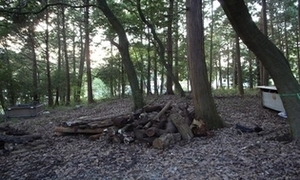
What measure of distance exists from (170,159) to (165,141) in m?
0.73

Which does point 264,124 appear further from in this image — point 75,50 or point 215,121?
point 75,50

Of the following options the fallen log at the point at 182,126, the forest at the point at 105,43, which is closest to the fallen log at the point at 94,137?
the fallen log at the point at 182,126

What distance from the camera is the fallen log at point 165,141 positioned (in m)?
4.98

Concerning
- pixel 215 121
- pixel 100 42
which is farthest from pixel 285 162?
pixel 100 42

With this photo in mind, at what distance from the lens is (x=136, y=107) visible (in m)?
8.97

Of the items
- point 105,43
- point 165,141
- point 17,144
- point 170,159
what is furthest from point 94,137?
point 105,43

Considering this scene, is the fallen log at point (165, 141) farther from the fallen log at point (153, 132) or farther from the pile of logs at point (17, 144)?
the pile of logs at point (17, 144)

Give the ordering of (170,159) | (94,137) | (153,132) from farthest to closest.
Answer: (94,137), (153,132), (170,159)

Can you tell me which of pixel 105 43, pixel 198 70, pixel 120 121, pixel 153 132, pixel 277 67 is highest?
pixel 105 43

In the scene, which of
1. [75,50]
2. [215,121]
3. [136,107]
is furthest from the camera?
[75,50]

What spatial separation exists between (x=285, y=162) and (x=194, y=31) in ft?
12.5

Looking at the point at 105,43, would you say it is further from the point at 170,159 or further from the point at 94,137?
the point at 170,159

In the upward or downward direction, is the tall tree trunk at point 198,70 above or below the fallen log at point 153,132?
above

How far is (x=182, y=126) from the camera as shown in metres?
5.63
